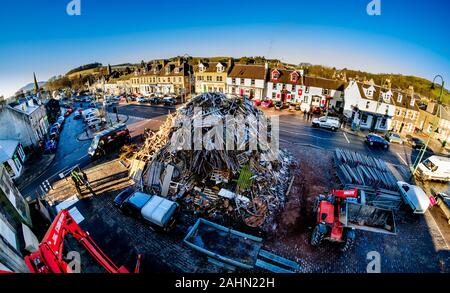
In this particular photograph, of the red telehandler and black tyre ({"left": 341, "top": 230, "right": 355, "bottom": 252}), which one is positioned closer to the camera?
the red telehandler

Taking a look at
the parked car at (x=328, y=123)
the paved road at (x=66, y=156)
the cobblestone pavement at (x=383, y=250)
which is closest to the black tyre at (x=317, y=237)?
the cobblestone pavement at (x=383, y=250)

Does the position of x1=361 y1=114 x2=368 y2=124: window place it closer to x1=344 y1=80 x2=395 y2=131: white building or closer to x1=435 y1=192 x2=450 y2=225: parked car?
x1=344 y1=80 x2=395 y2=131: white building

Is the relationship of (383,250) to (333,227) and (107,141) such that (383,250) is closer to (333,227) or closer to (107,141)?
(333,227)

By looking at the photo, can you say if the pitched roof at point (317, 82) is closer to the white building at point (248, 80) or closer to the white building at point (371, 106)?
the white building at point (248, 80)

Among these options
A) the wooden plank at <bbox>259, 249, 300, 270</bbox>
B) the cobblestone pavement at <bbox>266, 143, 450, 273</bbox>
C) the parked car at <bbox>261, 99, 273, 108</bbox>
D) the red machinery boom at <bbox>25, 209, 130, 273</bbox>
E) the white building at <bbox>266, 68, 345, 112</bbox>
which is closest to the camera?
the red machinery boom at <bbox>25, 209, 130, 273</bbox>

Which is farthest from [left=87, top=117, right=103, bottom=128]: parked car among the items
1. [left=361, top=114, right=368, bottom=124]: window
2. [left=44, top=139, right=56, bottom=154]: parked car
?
[left=361, top=114, right=368, bottom=124]: window

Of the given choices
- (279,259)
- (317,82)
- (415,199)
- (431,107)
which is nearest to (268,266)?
(279,259)
